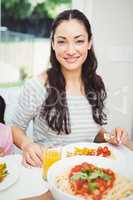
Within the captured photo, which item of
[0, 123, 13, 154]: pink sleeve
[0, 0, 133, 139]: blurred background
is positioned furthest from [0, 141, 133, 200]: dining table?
[0, 0, 133, 139]: blurred background

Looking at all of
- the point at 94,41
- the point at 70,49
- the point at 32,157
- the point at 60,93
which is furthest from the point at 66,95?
the point at 94,41

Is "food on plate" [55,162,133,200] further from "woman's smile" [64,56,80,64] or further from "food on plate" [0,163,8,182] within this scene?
"woman's smile" [64,56,80,64]

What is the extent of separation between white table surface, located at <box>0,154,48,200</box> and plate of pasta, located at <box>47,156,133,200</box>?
2.3 inches

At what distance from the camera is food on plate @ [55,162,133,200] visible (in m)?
0.56

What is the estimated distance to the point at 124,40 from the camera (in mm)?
1354

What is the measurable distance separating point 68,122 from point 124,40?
0.54 m

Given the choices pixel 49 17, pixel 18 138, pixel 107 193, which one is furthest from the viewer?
pixel 49 17

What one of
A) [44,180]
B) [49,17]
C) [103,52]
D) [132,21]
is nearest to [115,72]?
[103,52]

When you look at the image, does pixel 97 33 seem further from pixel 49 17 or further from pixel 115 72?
pixel 49 17

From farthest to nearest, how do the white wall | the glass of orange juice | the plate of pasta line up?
1. the white wall
2. the glass of orange juice
3. the plate of pasta

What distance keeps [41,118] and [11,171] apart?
0.28m

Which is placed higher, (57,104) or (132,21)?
(132,21)

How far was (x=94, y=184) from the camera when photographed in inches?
22.5

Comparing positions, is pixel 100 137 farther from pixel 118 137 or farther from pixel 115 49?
pixel 115 49
